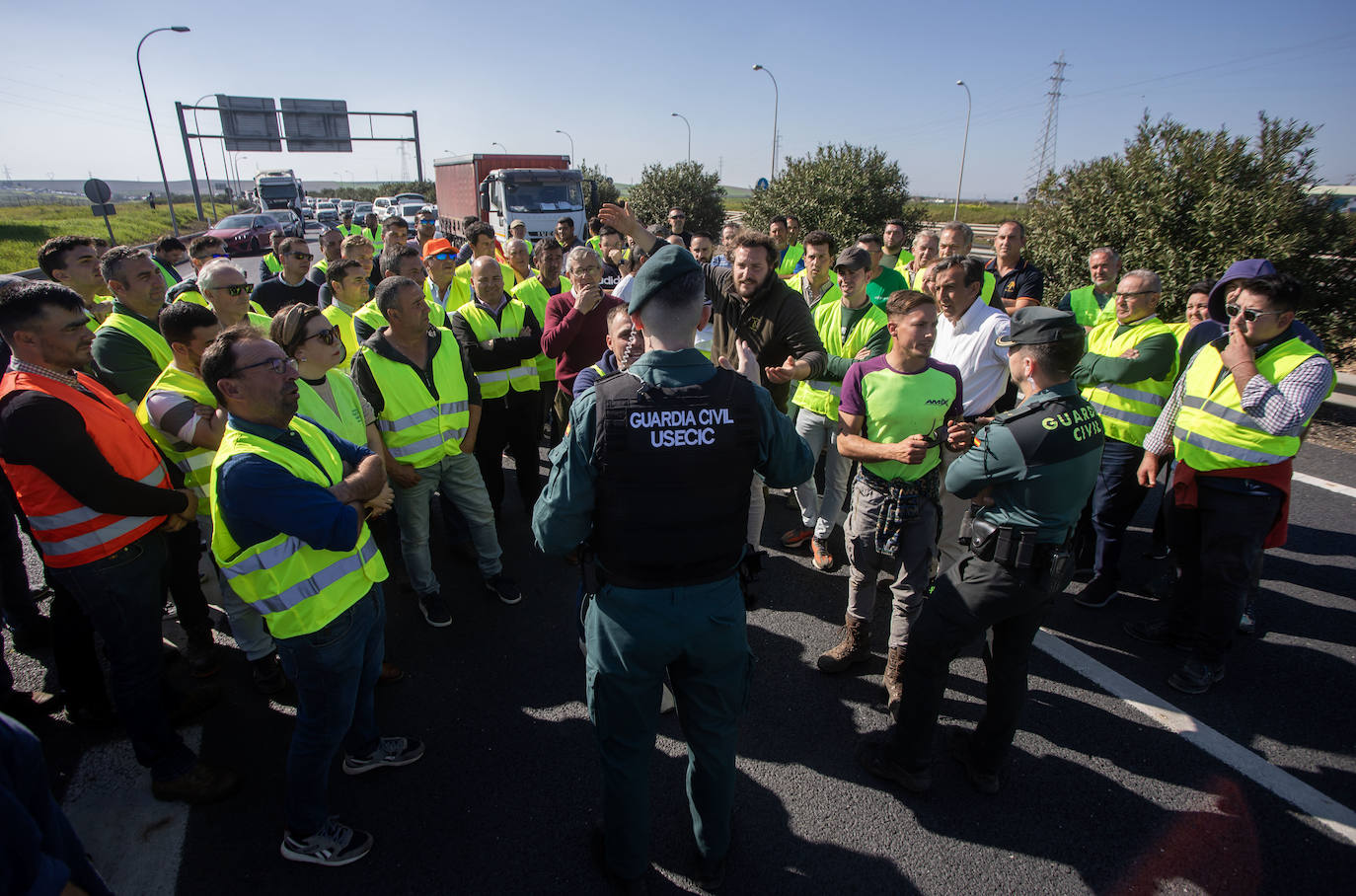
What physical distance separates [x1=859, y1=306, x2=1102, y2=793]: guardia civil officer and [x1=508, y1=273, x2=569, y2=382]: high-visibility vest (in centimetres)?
342

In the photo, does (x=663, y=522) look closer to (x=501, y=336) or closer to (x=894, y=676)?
(x=894, y=676)

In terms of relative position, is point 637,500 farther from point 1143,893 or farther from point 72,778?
point 72,778

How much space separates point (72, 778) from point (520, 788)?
204 centimetres

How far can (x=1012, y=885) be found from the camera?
2.43m

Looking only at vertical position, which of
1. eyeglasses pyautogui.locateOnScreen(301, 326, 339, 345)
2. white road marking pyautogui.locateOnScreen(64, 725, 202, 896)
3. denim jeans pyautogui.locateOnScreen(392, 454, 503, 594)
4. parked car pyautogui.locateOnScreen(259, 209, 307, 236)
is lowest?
white road marking pyautogui.locateOnScreen(64, 725, 202, 896)

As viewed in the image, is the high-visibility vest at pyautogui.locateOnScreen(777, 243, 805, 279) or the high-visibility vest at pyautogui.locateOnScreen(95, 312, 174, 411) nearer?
the high-visibility vest at pyautogui.locateOnScreen(95, 312, 174, 411)

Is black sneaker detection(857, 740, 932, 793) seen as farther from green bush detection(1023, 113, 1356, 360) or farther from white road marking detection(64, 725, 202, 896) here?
green bush detection(1023, 113, 1356, 360)

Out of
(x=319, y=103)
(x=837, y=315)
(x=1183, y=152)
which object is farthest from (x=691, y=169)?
(x=319, y=103)

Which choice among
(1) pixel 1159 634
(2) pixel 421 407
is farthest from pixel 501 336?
(1) pixel 1159 634

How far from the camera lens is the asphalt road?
247 centimetres

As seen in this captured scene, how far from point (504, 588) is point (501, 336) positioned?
1.81 meters

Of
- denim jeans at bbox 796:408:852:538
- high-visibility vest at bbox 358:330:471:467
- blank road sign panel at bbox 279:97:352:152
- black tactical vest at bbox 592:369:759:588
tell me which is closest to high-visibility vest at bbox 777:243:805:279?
denim jeans at bbox 796:408:852:538

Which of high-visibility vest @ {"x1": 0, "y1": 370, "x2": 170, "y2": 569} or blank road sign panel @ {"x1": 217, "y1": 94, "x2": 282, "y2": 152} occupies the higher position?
blank road sign panel @ {"x1": 217, "y1": 94, "x2": 282, "y2": 152}

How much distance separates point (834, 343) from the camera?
468 cm
